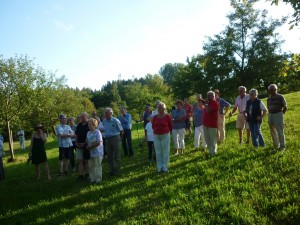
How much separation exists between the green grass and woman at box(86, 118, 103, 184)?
39 cm

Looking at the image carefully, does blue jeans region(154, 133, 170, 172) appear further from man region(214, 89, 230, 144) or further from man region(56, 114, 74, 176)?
man region(56, 114, 74, 176)

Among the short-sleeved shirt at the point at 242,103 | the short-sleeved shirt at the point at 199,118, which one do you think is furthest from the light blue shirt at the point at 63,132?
the short-sleeved shirt at the point at 242,103

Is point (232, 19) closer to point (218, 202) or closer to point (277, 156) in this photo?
point (277, 156)

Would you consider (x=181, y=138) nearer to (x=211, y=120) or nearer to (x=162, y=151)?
(x=211, y=120)

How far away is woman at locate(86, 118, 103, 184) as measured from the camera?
1066 cm

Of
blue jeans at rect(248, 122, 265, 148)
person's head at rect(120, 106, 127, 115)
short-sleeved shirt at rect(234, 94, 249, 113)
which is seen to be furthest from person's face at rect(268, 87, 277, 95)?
person's head at rect(120, 106, 127, 115)

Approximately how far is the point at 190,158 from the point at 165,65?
137 meters

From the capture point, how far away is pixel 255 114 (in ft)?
37.4

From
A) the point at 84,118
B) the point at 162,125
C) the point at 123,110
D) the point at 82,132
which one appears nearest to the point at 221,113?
the point at 162,125

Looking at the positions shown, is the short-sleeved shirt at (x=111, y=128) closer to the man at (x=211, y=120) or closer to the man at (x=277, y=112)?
the man at (x=211, y=120)

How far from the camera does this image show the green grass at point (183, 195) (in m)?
6.35

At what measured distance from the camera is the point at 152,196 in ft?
26.5

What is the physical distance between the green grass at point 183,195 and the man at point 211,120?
18.9 inches

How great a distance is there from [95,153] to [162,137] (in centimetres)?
224
